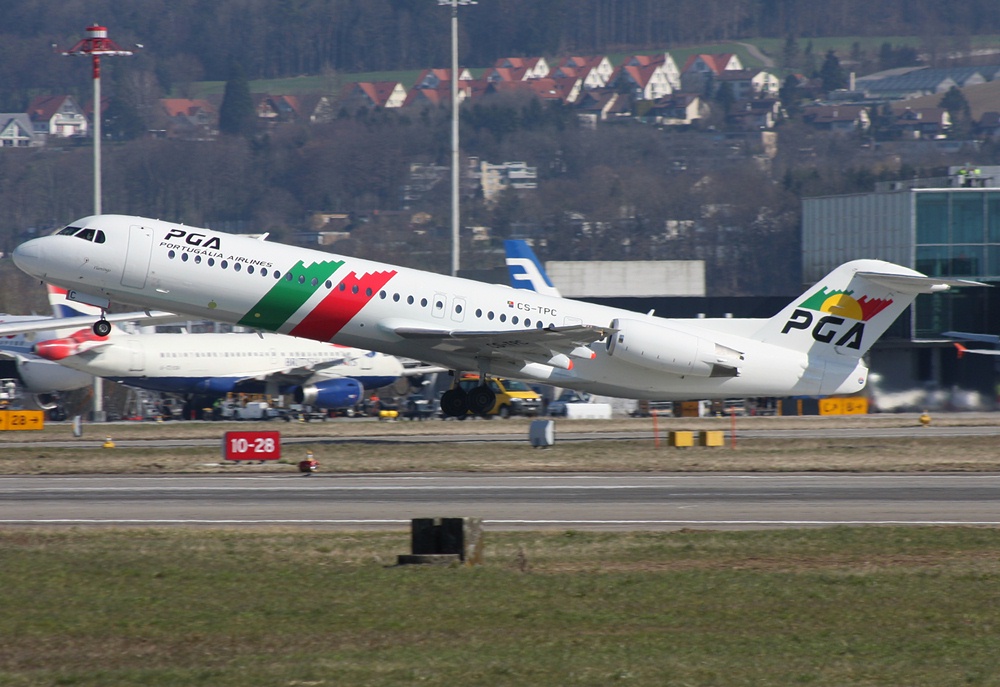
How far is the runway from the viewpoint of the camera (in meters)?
23.4

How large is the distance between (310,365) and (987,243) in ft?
118

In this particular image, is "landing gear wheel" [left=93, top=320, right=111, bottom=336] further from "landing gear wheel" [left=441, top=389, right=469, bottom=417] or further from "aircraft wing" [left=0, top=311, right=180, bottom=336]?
"aircraft wing" [left=0, top=311, right=180, bottom=336]

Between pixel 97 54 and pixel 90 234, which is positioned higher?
pixel 97 54

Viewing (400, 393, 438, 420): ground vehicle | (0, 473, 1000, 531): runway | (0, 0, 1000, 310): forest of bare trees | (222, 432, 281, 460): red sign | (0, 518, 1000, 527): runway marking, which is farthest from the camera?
(0, 0, 1000, 310): forest of bare trees

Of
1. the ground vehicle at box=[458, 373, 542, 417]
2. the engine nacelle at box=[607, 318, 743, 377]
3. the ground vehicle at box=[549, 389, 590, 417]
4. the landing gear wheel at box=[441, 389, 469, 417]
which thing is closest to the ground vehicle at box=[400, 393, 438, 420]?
the ground vehicle at box=[458, 373, 542, 417]

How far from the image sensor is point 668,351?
37.8m

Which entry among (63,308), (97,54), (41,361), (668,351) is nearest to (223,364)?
(63,308)

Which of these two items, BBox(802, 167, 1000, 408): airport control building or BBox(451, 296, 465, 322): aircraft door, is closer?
BBox(451, 296, 465, 322): aircraft door

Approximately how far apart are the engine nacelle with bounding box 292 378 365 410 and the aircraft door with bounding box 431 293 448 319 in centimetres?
2206

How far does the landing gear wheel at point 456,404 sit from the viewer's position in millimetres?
37875

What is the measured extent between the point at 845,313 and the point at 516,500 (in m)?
16.9

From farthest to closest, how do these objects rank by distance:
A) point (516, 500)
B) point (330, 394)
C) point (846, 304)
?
point (330, 394), point (846, 304), point (516, 500)

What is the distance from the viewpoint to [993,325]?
65438 mm

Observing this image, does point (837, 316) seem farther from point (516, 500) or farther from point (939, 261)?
point (939, 261)
